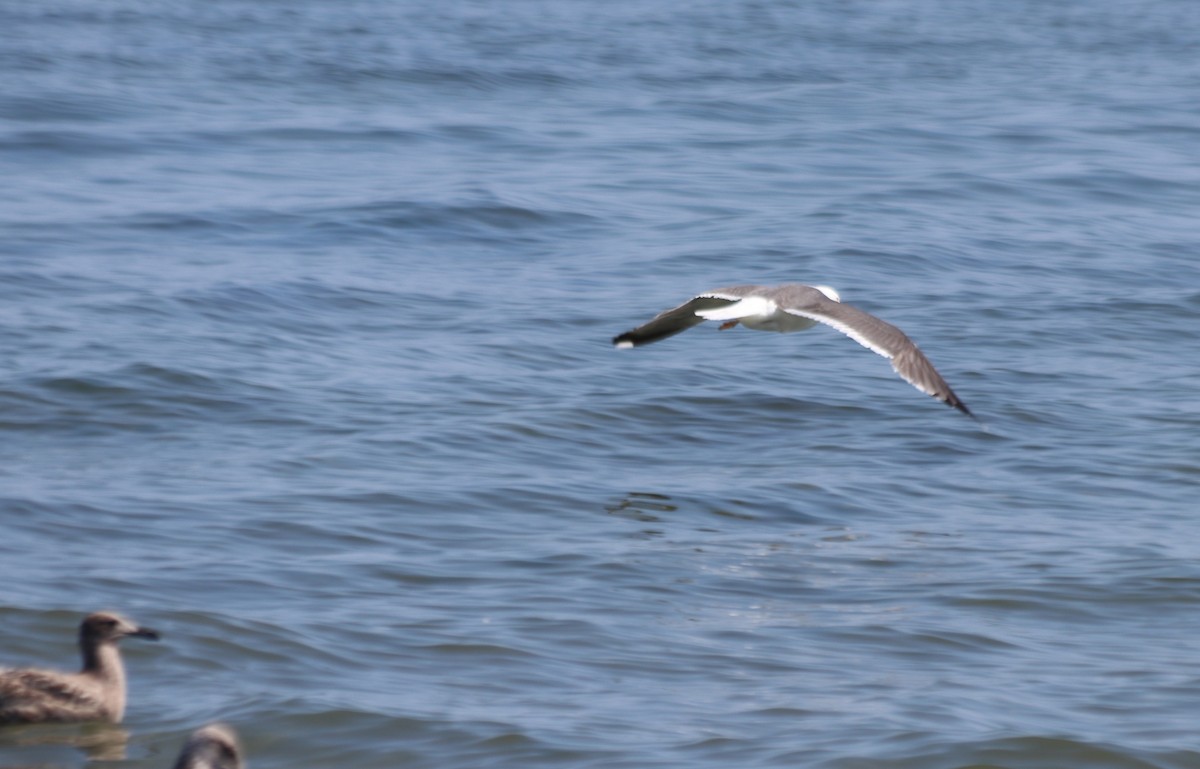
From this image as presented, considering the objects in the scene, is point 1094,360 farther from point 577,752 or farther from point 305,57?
point 305,57

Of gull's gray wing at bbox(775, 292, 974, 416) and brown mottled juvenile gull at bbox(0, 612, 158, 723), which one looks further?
gull's gray wing at bbox(775, 292, 974, 416)

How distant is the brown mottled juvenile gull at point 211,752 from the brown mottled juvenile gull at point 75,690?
1.40m

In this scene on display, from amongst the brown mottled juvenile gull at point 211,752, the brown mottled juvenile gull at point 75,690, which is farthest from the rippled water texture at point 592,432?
the brown mottled juvenile gull at point 211,752

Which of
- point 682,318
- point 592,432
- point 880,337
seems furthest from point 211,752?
point 592,432

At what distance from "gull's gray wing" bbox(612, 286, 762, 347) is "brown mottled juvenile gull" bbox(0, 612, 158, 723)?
3900 millimetres

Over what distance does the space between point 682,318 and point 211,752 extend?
211 inches

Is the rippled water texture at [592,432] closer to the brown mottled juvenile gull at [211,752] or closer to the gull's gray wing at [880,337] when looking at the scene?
the gull's gray wing at [880,337]

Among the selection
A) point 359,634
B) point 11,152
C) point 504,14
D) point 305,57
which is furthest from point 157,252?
point 504,14

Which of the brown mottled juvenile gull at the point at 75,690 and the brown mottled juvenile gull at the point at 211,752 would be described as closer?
the brown mottled juvenile gull at the point at 211,752

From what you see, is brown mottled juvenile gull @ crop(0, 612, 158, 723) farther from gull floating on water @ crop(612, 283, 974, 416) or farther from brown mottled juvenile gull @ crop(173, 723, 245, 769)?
gull floating on water @ crop(612, 283, 974, 416)

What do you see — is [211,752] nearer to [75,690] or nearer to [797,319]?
[75,690]

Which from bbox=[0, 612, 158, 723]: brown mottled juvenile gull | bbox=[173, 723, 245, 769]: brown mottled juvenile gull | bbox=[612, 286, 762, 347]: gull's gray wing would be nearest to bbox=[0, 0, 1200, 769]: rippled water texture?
bbox=[0, 612, 158, 723]: brown mottled juvenile gull

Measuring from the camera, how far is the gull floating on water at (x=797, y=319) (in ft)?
30.6

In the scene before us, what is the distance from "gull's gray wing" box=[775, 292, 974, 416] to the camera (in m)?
9.20
